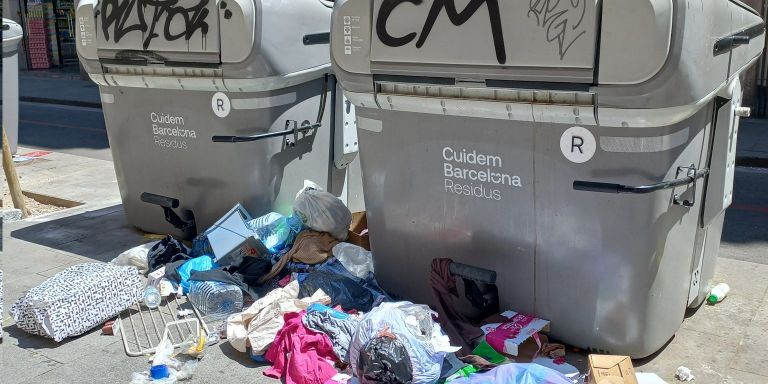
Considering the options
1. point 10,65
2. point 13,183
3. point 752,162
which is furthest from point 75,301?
point 752,162

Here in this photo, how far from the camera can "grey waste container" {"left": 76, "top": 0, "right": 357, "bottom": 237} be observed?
4805 millimetres

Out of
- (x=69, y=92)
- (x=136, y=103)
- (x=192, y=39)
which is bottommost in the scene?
(x=69, y=92)

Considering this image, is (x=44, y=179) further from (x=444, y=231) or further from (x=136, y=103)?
(x=444, y=231)

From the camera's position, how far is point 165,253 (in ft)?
16.7

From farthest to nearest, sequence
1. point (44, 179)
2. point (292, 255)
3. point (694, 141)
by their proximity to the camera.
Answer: point (44, 179), point (292, 255), point (694, 141)

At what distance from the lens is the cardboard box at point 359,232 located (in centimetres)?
502

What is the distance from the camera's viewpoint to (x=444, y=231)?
393 cm

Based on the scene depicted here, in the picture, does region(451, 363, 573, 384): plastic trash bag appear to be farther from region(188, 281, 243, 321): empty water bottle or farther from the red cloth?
region(188, 281, 243, 321): empty water bottle

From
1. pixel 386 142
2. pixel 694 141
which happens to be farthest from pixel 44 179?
pixel 694 141

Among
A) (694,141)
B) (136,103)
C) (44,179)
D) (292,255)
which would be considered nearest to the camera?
(694,141)

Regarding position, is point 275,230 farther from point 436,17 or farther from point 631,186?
point 631,186

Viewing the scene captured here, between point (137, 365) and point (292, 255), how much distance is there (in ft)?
4.09

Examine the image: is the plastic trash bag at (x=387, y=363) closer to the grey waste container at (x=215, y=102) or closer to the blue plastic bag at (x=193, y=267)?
the blue plastic bag at (x=193, y=267)

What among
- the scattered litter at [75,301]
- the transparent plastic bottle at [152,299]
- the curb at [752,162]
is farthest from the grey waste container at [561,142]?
the curb at [752,162]
